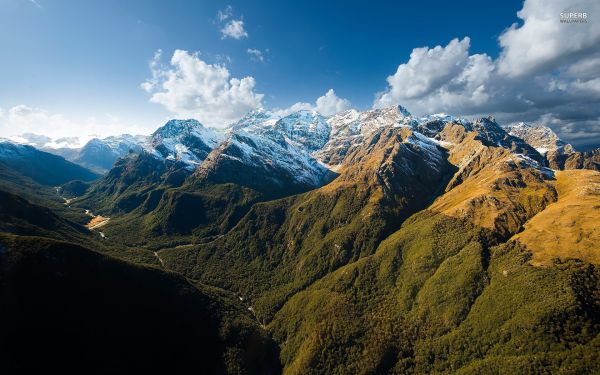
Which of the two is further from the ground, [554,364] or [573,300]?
[573,300]

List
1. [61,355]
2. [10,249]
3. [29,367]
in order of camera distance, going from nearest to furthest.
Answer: [29,367] < [61,355] < [10,249]

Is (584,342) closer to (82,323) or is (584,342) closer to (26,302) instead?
(82,323)

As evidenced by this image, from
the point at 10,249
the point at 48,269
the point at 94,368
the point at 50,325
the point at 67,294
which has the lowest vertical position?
the point at 94,368

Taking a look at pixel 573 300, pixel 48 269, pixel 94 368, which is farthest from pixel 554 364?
pixel 48 269

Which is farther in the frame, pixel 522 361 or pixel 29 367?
pixel 522 361

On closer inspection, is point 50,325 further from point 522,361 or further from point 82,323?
point 522,361

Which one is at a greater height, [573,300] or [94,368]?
[573,300]

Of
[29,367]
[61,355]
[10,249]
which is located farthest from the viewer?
[10,249]

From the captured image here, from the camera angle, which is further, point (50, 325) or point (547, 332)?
point (547, 332)

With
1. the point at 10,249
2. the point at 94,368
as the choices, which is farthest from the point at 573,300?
the point at 10,249
